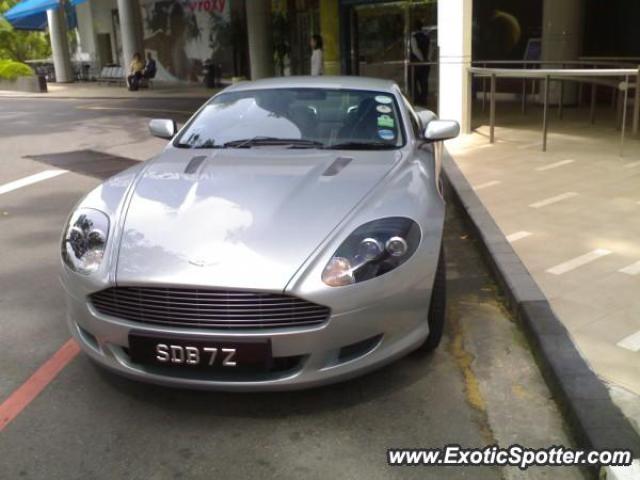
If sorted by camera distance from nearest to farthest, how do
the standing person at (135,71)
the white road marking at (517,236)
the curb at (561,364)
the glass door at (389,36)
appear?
the curb at (561,364) → the white road marking at (517,236) → the glass door at (389,36) → the standing person at (135,71)

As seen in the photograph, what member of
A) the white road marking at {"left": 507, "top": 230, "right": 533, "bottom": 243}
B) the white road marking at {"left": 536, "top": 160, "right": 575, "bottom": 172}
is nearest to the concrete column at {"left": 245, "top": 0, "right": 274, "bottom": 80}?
the white road marking at {"left": 536, "top": 160, "right": 575, "bottom": 172}

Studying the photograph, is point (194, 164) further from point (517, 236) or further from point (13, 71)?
point (13, 71)

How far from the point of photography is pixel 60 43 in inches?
1198

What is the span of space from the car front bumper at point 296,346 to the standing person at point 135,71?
74.8 ft

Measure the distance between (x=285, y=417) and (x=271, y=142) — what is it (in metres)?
1.93

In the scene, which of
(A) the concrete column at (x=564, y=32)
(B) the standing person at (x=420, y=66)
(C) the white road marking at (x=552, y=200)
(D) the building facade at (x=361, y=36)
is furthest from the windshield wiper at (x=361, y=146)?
(B) the standing person at (x=420, y=66)

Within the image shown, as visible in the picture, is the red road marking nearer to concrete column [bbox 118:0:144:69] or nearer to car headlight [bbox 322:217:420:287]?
car headlight [bbox 322:217:420:287]

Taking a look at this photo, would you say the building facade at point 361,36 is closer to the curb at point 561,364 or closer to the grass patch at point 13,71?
the grass patch at point 13,71

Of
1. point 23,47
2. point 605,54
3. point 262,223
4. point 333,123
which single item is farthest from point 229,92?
→ point 23,47

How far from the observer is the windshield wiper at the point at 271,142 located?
4438 millimetres

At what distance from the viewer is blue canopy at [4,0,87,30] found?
95.0 ft

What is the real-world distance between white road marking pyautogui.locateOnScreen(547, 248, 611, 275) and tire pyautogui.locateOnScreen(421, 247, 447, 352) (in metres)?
1.36

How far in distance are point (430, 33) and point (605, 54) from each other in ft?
14.7

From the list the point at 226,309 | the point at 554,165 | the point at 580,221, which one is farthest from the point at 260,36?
the point at 226,309
